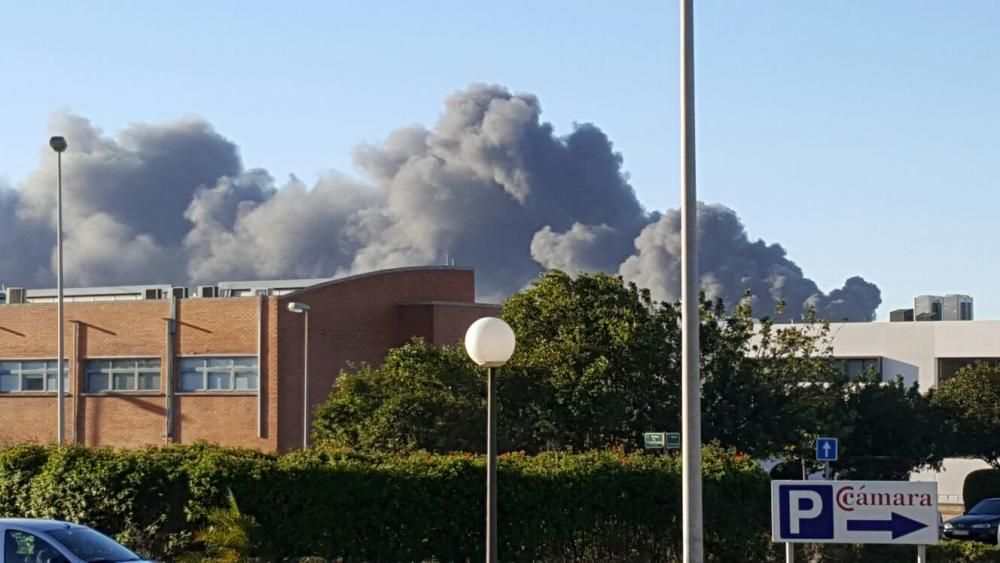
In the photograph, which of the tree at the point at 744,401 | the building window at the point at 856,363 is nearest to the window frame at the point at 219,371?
the tree at the point at 744,401

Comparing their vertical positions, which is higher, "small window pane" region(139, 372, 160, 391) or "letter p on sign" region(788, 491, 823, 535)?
"small window pane" region(139, 372, 160, 391)

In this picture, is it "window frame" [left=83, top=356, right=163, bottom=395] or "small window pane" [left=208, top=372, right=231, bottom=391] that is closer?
"small window pane" [left=208, top=372, right=231, bottom=391]

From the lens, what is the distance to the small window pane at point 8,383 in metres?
58.8

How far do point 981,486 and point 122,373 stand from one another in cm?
3205

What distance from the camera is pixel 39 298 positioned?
68250mm

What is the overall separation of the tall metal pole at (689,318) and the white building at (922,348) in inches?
2225

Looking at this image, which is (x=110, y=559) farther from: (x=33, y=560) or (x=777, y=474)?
(x=777, y=474)

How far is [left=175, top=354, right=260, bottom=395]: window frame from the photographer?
182 ft

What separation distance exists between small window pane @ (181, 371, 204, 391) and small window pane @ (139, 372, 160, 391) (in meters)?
1.09

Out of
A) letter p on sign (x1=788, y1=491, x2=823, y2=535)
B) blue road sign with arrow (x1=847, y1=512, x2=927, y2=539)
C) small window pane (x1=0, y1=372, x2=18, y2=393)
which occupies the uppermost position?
small window pane (x1=0, y1=372, x2=18, y2=393)

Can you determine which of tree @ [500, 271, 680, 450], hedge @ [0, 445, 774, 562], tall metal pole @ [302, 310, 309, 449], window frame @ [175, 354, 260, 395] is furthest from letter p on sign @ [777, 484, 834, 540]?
window frame @ [175, 354, 260, 395]

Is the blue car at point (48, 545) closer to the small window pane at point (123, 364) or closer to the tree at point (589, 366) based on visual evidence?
the tree at point (589, 366)

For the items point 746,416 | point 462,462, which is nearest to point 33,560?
point 462,462

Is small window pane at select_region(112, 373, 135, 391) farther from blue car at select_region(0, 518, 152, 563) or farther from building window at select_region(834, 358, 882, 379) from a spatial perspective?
blue car at select_region(0, 518, 152, 563)
